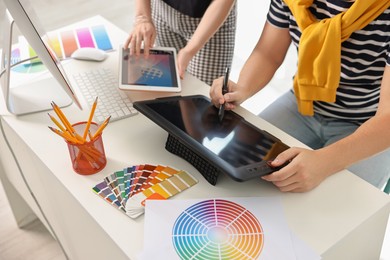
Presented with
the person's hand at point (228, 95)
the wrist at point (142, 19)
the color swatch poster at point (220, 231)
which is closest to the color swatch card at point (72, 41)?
the wrist at point (142, 19)

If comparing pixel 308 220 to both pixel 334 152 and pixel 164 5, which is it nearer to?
pixel 334 152

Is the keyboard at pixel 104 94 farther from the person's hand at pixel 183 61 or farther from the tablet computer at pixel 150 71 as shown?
the person's hand at pixel 183 61

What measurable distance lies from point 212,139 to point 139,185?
20 cm

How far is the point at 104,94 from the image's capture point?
1.40 meters

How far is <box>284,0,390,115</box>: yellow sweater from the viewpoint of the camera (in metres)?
1.16

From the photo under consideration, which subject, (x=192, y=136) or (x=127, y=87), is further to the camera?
(x=127, y=87)

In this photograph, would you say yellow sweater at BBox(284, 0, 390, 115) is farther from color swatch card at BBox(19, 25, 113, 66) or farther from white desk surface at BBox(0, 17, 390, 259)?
color swatch card at BBox(19, 25, 113, 66)

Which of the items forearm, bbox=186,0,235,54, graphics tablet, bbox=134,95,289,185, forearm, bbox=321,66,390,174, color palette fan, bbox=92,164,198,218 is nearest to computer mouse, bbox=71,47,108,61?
forearm, bbox=186,0,235,54

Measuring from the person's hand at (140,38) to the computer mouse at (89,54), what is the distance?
0.10 m

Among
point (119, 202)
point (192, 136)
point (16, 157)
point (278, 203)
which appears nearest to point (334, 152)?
point (278, 203)

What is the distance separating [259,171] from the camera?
1.02 m

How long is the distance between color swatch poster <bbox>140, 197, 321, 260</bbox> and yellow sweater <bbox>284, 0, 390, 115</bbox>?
0.42 metres

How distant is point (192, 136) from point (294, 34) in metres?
0.48

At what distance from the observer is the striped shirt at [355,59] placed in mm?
1200
